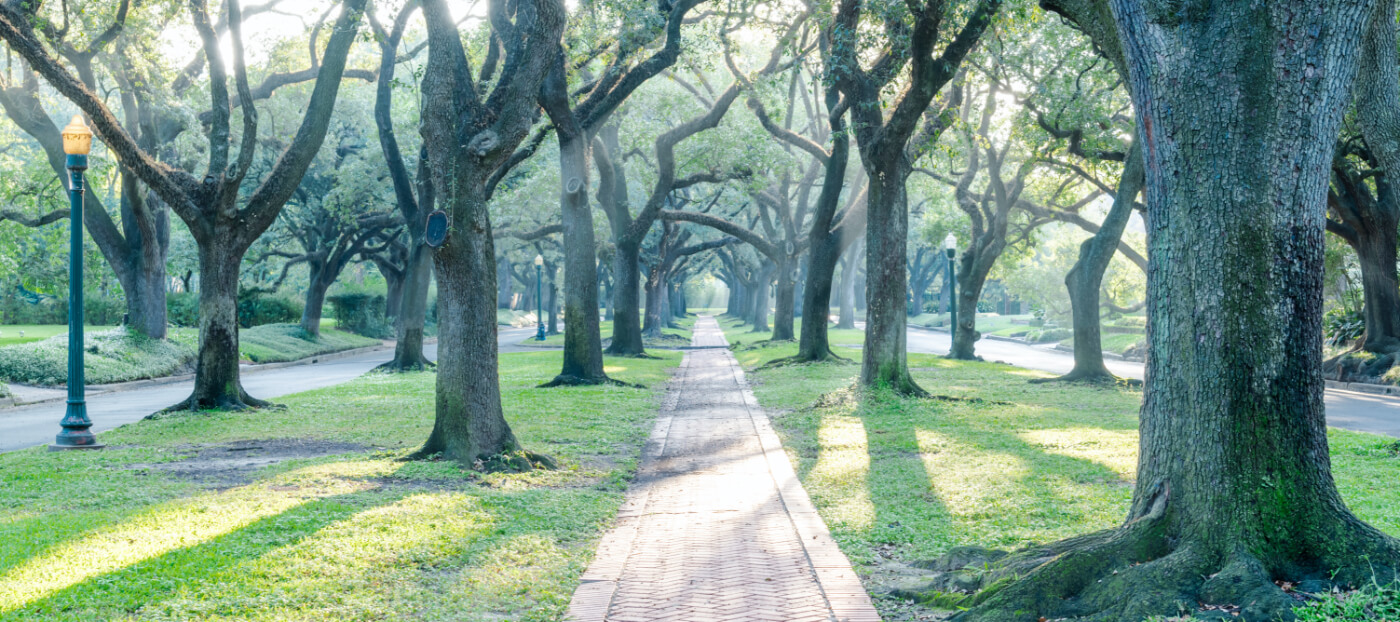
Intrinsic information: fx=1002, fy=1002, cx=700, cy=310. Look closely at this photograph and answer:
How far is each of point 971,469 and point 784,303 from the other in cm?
2505

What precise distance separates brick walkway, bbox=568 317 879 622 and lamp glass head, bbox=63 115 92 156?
25.4 ft

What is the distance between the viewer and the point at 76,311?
464 inches

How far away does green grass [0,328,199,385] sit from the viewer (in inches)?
791

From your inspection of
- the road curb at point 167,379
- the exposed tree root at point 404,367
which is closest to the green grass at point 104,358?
the road curb at point 167,379

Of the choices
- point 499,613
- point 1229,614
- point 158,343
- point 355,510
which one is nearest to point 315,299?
point 158,343

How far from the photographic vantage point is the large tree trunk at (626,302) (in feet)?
90.7

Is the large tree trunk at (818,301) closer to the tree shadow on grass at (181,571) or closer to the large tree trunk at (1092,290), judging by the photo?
the large tree trunk at (1092,290)

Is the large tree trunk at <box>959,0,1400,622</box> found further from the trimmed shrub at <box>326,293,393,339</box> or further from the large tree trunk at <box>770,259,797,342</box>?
the trimmed shrub at <box>326,293,393,339</box>

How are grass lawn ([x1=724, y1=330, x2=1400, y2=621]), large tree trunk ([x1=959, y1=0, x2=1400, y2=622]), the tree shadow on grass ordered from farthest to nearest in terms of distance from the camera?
1. grass lawn ([x1=724, y1=330, x2=1400, y2=621])
2. the tree shadow on grass
3. large tree trunk ([x1=959, y1=0, x2=1400, y2=622])

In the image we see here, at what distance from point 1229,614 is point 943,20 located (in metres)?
11.5

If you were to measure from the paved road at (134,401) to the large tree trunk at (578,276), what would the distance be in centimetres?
554

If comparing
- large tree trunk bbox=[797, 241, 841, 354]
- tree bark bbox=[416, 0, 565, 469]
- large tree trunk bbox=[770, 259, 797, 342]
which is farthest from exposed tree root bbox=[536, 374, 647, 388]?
large tree trunk bbox=[770, 259, 797, 342]

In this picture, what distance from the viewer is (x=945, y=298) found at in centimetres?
7400

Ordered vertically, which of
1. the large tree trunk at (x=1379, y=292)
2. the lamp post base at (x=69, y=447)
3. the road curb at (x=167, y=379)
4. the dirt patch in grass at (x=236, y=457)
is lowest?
the road curb at (x=167, y=379)
